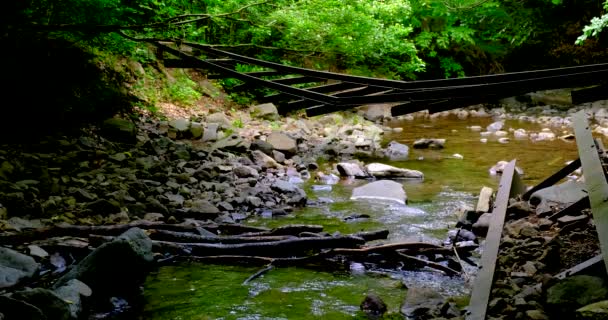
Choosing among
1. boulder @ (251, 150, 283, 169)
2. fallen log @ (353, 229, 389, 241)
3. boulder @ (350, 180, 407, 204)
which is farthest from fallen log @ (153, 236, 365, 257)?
boulder @ (251, 150, 283, 169)

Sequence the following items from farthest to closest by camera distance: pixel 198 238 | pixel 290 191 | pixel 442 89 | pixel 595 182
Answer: pixel 290 191, pixel 198 238, pixel 595 182, pixel 442 89

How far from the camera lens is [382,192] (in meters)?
6.85

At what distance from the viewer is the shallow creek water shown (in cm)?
350

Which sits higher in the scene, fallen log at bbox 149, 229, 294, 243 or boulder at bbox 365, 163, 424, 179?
boulder at bbox 365, 163, 424, 179

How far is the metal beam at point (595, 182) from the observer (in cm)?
287

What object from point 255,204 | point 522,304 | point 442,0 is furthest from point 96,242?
point 442,0

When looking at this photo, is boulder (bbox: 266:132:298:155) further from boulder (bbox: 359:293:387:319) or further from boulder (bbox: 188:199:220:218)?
boulder (bbox: 359:293:387:319)

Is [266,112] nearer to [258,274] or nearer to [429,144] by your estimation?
[429,144]

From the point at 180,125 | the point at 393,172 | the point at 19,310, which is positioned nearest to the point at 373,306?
the point at 19,310

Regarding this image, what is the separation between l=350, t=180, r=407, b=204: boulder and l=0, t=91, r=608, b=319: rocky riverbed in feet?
0.07

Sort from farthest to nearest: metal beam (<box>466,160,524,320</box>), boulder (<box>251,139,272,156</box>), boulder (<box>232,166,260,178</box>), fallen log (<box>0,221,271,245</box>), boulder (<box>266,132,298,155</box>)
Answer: boulder (<box>266,132,298,155</box>)
boulder (<box>251,139,272,156</box>)
boulder (<box>232,166,260,178</box>)
fallen log (<box>0,221,271,245</box>)
metal beam (<box>466,160,524,320</box>)

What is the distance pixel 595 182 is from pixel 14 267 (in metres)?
4.02

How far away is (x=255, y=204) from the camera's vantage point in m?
6.23

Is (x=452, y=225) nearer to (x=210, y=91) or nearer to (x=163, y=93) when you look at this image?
(x=163, y=93)
